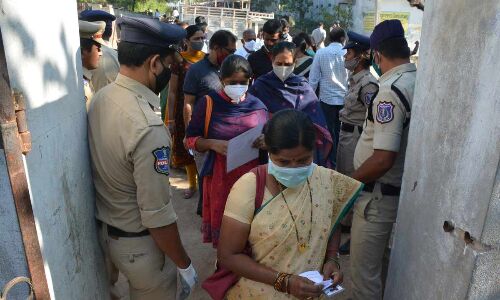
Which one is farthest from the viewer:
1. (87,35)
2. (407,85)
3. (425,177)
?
(87,35)

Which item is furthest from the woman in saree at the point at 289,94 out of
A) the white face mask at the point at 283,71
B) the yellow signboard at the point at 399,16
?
the yellow signboard at the point at 399,16

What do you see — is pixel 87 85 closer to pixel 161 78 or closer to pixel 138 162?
pixel 161 78

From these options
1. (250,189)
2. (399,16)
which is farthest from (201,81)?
(399,16)

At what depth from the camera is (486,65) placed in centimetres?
144

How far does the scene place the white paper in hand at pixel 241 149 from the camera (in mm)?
2781

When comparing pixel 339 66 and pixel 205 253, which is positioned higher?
pixel 339 66

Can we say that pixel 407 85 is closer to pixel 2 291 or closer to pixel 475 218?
pixel 475 218

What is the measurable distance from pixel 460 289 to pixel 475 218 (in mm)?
326

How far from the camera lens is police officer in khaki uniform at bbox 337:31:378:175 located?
3559 mm

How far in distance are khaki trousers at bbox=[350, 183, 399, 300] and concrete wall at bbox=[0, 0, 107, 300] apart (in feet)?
5.27

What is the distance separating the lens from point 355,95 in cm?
361

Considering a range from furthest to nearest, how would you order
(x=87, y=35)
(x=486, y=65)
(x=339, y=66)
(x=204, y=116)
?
(x=339, y=66), (x=204, y=116), (x=87, y=35), (x=486, y=65)

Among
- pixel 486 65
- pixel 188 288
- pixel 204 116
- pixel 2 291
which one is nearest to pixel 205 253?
pixel 204 116

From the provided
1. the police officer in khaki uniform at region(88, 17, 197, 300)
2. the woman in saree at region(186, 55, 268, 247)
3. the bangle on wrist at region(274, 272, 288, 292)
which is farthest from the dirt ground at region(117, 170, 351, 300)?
the bangle on wrist at region(274, 272, 288, 292)
